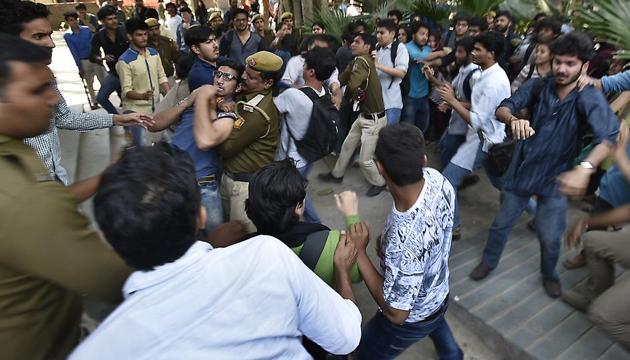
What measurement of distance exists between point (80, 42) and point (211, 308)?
746 cm

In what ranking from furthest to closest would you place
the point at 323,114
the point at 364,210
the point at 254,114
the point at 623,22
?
the point at 364,210
the point at 623,22
the point at 323,114
the point at 254,114

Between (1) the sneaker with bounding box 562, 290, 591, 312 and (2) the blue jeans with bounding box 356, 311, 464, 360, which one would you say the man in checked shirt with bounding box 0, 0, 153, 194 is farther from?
(1) the sneaker with bounding box 562, 290, 591, 312

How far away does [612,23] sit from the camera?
360cm

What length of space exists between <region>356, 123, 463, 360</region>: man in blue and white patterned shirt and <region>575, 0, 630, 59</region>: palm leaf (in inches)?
105

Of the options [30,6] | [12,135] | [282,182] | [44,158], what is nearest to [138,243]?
[12,135]

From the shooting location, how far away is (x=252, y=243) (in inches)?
40.5

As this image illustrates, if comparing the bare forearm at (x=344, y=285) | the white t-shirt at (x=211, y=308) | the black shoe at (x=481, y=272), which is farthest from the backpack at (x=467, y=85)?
the white t-shirt at (x=211, y=308)

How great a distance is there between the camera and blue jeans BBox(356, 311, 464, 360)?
192 centimetres

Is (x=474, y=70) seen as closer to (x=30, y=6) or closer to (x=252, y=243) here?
(x=252, y=243)

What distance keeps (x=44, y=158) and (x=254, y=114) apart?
1.22 metres

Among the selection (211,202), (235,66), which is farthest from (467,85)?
(211,202)

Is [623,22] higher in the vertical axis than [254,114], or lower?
higher

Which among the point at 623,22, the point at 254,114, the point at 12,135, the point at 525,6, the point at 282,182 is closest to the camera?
the point at 12,135

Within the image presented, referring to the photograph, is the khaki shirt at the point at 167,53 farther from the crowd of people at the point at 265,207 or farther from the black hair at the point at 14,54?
the black hair at the point at 14,54
